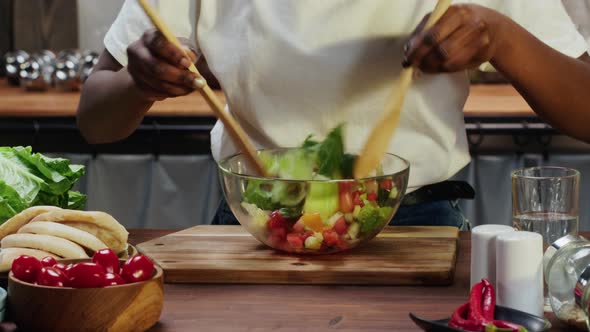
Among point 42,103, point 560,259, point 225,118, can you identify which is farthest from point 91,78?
point 42,103

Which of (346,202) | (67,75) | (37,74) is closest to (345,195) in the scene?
(346,202)

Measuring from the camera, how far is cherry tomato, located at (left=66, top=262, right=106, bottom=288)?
3.77ft

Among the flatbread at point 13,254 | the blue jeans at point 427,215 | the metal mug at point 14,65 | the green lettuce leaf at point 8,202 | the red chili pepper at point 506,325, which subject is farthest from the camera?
the metal mug at point 14,65

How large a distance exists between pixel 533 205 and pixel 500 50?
28 cm

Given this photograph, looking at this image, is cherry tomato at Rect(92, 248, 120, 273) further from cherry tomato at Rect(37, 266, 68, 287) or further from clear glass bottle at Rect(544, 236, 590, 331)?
clear glass bottle at Rect(544, 236, 590, 331)

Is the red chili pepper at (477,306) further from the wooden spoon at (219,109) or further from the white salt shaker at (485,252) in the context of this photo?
the wooden spoon at (219,109)

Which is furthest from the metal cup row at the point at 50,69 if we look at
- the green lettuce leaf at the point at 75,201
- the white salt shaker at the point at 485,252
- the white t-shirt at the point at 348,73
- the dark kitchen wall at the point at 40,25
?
the white salt shaker at the point at 485,252

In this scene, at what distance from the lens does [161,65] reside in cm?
151

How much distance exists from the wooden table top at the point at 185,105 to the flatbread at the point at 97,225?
4.98 feet

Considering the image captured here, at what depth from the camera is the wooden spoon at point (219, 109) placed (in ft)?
4.76

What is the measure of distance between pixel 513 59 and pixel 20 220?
0.80m

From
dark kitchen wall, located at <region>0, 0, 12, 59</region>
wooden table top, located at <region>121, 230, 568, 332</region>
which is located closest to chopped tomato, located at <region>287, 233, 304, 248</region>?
wooden table top, located at <region>121, 230, 568, 332</region>

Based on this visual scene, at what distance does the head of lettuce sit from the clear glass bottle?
866mm

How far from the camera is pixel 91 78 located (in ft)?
6.17
